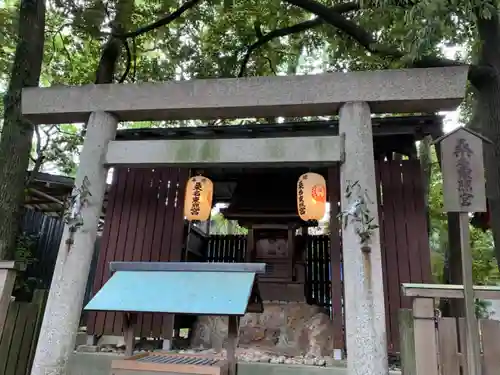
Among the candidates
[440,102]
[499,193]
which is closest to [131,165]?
[440,102]

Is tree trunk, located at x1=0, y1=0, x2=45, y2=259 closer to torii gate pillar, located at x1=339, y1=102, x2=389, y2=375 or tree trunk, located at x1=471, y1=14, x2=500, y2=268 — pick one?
torii gate pillar, located at x1=339, y1=102, x2=389, y2=375

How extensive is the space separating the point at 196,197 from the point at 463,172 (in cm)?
390

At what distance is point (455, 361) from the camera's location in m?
3.19

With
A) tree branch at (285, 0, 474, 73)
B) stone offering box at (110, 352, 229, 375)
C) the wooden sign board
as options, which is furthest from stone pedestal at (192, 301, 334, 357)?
tree branch at (285, 0, 474, 73)

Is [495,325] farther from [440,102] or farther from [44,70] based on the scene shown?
[44,70]

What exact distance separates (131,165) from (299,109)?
209 cm

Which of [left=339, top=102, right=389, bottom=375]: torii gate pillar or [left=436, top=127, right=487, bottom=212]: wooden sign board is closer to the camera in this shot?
→ [left=436, top=127, right=487, bottom=212]: wooden sign board

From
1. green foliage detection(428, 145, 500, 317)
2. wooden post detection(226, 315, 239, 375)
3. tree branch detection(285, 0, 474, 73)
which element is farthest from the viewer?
green foliage detection(428, 145, 500, 317)

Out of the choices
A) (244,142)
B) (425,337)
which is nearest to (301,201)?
(244,142)

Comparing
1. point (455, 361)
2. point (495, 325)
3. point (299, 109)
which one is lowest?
point (455, 361)

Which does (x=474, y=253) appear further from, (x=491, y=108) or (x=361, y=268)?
(x=361, y=268)

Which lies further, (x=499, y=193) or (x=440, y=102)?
(x=499, y=193)

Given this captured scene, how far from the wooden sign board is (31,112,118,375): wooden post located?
12.0ft

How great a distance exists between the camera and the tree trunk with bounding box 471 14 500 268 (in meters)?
4.92
